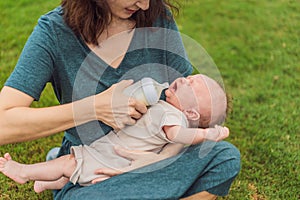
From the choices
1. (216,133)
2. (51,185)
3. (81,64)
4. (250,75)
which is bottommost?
(250,75)

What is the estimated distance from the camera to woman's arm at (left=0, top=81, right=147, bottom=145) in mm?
2164

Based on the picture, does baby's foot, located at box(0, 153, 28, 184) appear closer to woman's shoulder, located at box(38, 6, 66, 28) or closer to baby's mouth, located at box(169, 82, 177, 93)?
woman's shoulder, located at box(38, 6, 66, 28)

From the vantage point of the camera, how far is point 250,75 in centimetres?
430

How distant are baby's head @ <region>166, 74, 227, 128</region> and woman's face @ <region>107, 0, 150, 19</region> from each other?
376mm

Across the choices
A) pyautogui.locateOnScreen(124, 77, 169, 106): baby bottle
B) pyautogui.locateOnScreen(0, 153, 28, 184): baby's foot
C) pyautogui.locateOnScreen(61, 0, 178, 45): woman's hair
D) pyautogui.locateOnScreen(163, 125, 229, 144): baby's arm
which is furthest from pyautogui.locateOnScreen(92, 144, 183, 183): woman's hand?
pyautogui.locateOnScreen(61, 0, 178, 45): woman's hair

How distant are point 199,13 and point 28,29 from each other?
1.63 meters

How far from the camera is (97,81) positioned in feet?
7.84

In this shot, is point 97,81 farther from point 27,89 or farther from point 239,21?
point 239,21

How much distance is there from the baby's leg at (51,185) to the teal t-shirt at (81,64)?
0.20m

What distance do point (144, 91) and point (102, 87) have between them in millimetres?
235

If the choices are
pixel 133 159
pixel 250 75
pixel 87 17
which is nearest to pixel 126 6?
pixel 87 17

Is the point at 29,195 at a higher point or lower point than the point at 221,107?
lower

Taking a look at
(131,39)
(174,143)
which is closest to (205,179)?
(174,143)

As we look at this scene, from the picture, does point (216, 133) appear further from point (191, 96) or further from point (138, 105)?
point (138, 105)
